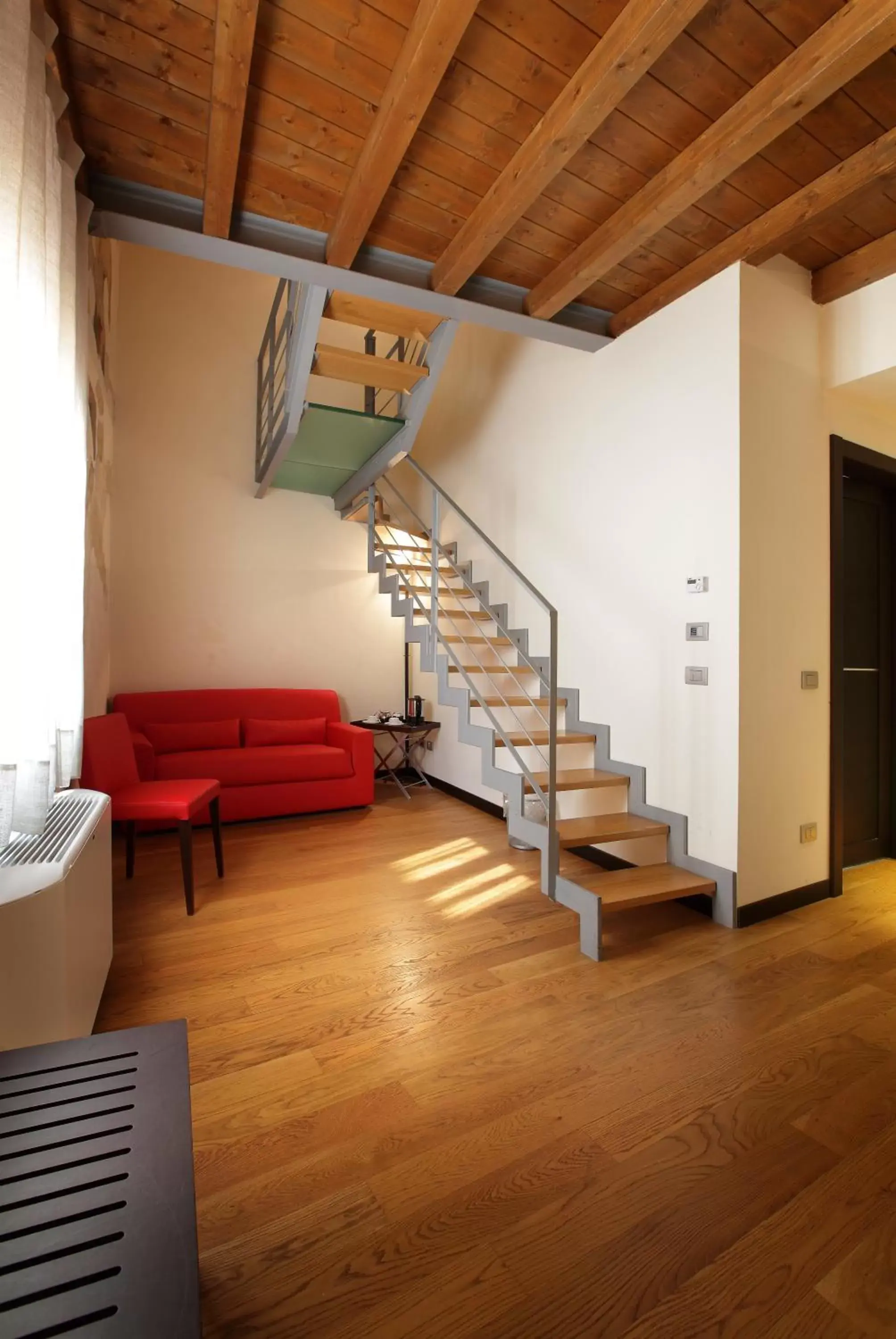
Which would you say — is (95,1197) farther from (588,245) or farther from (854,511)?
(854,511)

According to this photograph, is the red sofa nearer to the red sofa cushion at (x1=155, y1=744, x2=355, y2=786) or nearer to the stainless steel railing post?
the red sofa cushion at (x1=155, y1=744, x2=355, y2=786)

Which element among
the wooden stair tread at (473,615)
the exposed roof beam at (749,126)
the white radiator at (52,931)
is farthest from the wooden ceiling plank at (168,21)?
the wooden stair tread at (473,615)

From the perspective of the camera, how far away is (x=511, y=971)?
2.23m

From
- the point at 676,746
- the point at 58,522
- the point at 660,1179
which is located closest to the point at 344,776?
the point at 676,746

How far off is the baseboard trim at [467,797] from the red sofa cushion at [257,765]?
95 cm

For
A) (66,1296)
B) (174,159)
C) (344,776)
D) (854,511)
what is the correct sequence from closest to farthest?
(66,1296) → (174,159) → (854,511) → (344,776)

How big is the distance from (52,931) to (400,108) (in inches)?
100

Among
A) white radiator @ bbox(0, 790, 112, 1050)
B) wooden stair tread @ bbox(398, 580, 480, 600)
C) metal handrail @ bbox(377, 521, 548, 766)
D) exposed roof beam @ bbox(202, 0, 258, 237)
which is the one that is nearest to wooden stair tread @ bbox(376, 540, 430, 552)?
metal handrail @ bbox(377, 521, 548, 766)

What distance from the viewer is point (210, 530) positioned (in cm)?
509

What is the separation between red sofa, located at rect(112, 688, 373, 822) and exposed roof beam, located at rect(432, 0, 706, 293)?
3196 mm

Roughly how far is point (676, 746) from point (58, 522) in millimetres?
2650

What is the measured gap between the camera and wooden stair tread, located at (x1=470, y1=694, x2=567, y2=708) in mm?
3342

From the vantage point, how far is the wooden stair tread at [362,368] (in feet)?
11.5

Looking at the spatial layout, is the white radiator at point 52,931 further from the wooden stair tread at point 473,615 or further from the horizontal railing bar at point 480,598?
the wooden stair tread at point 473,615
